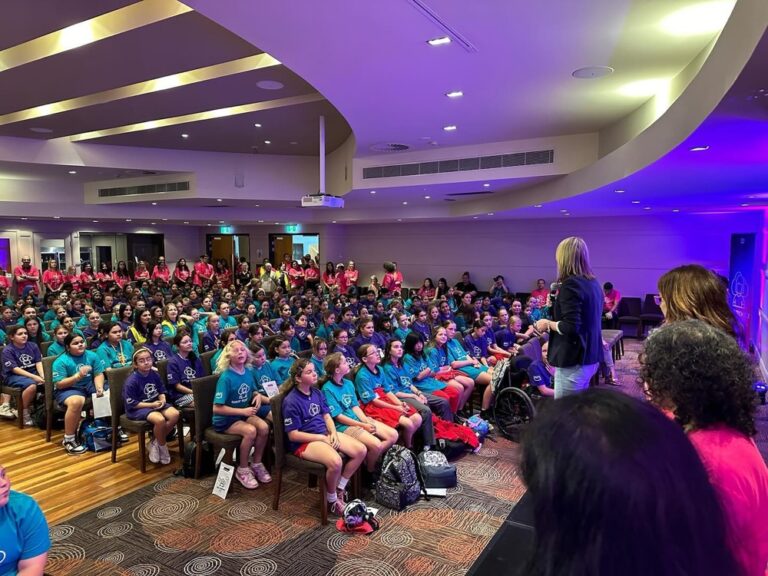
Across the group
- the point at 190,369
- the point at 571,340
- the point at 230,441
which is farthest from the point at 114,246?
the point at 571,340

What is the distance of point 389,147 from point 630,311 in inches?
269

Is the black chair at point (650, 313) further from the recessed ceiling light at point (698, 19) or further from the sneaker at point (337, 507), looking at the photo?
the sneaker at point (337, 507)

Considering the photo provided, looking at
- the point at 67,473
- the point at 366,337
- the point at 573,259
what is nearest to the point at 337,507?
the point at 573,259

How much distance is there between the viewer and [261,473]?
4094mm

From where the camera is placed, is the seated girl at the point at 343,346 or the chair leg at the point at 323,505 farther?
the seated girl at the point at 343,346

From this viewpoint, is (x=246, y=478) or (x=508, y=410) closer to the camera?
(x=246, y=478)

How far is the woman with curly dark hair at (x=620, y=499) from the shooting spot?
0.56 metres

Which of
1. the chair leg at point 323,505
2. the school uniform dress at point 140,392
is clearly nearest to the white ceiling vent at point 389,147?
the school uniform dress at point 140,392

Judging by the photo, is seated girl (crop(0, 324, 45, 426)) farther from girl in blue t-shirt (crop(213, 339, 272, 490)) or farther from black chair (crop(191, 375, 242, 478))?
girl in blue t-shirt (crop(213, 339, 272, 490))

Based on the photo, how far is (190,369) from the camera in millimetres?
5000

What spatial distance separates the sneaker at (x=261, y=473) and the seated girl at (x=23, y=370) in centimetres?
291

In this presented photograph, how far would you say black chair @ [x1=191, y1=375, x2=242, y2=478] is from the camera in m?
3.90

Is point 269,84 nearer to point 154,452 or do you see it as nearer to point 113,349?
point 113,349

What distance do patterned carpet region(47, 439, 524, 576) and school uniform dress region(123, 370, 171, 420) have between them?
0.69 meters
